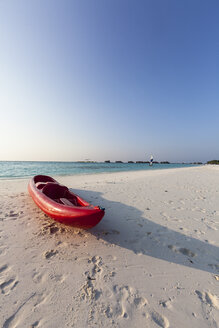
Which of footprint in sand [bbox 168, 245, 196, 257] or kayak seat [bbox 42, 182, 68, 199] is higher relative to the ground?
kayak seat [bbox 42, 182, 68, 199]

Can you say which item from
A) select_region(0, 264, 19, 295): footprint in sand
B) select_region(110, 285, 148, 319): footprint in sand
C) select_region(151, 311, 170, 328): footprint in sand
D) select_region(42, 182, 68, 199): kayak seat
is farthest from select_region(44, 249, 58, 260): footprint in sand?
select_region(42, 182, 68, 199): kayak seat

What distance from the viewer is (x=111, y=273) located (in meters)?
2.51

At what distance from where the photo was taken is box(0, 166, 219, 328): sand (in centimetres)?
184

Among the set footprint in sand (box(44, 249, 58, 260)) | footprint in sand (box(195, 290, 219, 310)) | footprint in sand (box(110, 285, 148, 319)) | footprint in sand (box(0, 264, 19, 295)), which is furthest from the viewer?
footprint in sand (box(44, 249, 58, 260))

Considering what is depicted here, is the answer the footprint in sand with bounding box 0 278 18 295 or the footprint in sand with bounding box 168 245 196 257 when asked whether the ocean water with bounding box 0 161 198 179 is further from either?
the footprint in sand with bounding box 168 245 196 257

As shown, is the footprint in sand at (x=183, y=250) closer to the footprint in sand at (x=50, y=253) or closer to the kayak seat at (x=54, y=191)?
the footprint in sand at (x=50, y=253)

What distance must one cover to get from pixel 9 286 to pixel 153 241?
285 cm

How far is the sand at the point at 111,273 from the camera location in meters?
1.84

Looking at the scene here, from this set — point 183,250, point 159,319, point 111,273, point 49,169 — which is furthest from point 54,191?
point 49,169

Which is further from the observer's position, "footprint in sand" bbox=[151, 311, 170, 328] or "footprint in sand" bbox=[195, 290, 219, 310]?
"footprint in sand" bbox=[195, 290, 219, 310]

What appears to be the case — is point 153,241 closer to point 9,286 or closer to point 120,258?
point 120,258

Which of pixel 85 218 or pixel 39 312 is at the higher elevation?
pixel 85 218

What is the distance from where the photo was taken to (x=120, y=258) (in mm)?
2893

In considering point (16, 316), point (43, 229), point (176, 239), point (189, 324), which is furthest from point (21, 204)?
point (189, 324)
